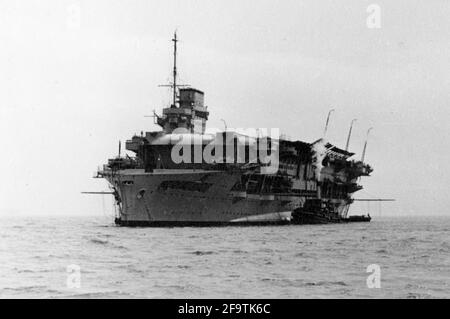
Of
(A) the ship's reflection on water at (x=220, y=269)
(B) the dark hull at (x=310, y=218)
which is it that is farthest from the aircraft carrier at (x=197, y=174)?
(A) the ship's reflection on water at (x=220, y=269)

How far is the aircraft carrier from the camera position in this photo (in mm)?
42719

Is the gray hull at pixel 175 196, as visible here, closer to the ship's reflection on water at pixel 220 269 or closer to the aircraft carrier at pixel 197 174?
the aircraft carrier at pixel 197 174

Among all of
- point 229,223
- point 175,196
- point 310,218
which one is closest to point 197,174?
point 175,196

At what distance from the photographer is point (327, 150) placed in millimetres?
62969

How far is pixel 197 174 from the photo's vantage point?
41.8 metres

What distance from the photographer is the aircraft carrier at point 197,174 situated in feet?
140

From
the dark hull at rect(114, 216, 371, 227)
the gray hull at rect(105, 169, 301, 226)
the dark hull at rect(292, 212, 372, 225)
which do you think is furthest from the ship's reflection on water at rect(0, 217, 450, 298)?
the dark hull at rect(292, 212, 372, 225)

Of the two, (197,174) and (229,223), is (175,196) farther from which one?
(229,223)

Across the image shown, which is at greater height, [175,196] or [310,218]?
[175,196]

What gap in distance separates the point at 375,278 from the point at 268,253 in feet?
27.6

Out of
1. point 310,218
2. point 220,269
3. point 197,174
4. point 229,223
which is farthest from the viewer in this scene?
point 310,218

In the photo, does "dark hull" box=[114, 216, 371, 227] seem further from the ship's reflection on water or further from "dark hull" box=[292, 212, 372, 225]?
the ship's reflection on water

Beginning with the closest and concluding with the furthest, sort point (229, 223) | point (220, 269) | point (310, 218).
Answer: point (220, 269)
point (229, 223)
point (310, 218)

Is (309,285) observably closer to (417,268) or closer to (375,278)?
(375,278)
